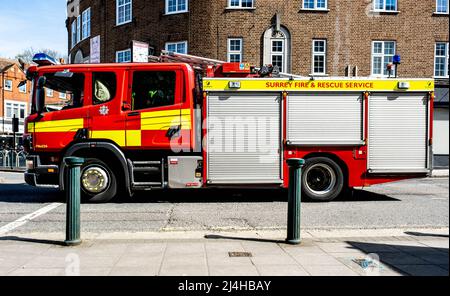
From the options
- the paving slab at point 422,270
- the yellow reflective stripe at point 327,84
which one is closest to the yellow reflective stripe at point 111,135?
the yellow reflective stripe at point 327,84

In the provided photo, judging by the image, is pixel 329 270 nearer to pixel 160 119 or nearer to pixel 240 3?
pixel 160 119

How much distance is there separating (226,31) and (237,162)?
13343 millimetres

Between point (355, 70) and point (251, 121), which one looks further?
point (355, 70)

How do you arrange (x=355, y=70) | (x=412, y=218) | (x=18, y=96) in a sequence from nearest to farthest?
1. (x=412, y=218)
2. (x=355, y=70)
3. (x=18, y=96)

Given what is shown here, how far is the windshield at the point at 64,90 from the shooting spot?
814cm

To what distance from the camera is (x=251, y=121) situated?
823 cm

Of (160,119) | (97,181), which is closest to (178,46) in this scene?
(160,119)

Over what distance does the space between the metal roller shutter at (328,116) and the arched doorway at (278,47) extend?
477 inches

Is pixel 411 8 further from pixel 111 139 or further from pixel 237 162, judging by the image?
pixel 111 139

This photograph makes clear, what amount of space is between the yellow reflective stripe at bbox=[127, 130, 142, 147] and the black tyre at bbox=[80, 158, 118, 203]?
738mm

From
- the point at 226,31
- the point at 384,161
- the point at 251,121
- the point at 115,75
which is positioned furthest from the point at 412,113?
the point at 226,31

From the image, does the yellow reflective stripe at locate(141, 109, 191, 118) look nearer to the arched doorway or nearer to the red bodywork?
the red bodywork

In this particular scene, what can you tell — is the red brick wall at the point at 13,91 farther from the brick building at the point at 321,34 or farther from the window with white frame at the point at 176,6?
the brick building at the point at 321,34

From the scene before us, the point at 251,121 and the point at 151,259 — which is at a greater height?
the point at 251,121
